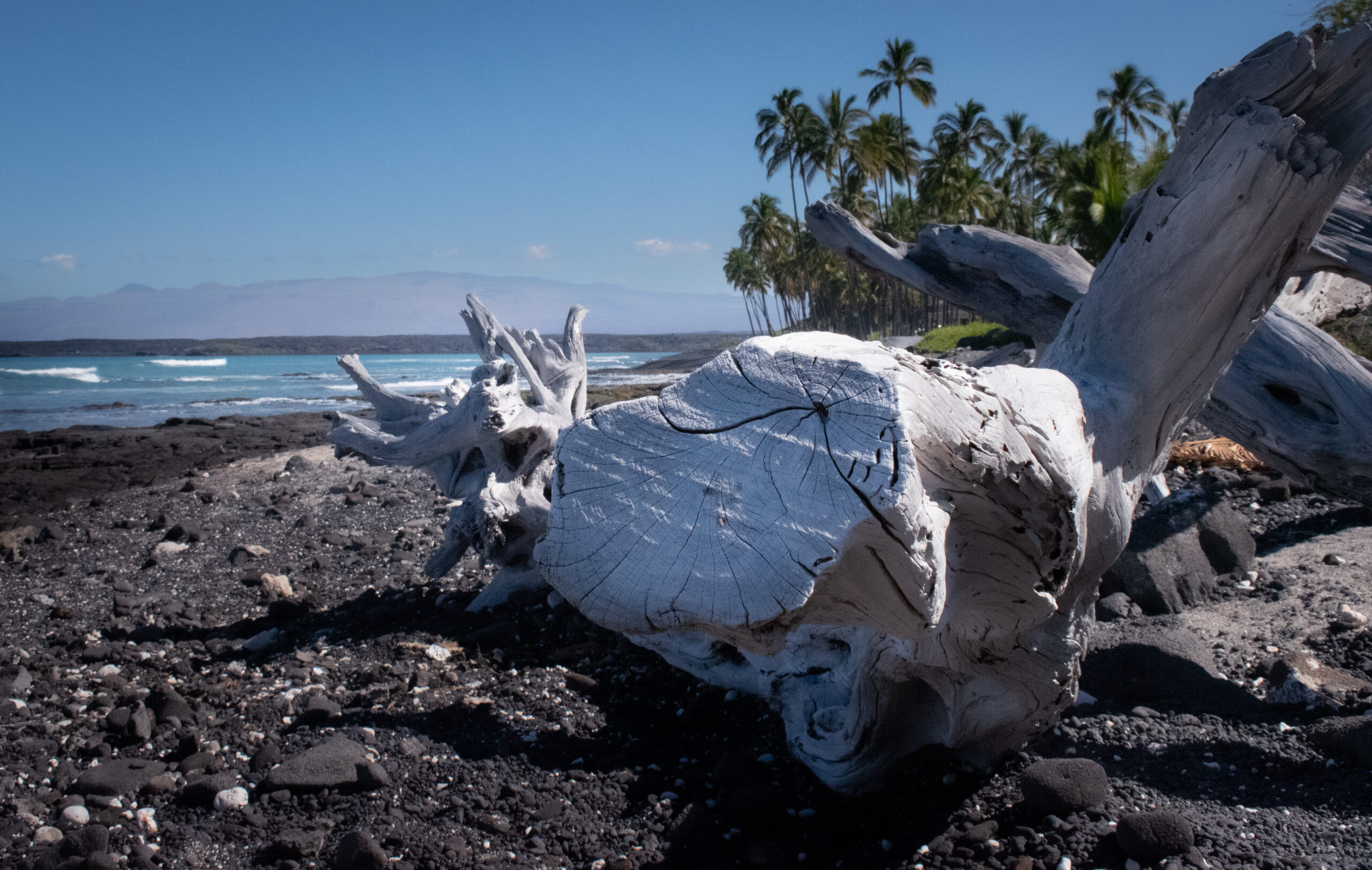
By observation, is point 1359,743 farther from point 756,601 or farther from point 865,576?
point 756,601

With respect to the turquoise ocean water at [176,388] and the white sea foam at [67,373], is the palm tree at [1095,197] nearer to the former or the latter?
the turquoise ocean water at [176,388]

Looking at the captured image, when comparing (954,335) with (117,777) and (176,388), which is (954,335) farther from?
(176,388)

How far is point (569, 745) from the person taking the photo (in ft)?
10.1

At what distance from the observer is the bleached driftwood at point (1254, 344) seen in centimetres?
378

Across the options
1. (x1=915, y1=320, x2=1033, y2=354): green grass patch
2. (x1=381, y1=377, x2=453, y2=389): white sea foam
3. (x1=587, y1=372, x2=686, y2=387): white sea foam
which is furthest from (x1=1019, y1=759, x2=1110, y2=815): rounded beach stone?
(x1=381, y1=377, x2=453, y2=389): white sea foam

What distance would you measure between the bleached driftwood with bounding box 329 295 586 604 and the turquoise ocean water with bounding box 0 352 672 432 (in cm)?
296


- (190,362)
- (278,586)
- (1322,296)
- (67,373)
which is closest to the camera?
(278,586)

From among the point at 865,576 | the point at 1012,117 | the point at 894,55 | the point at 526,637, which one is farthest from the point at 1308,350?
the point at 1012,117

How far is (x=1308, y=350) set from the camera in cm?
392

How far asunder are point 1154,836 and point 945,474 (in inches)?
52.3

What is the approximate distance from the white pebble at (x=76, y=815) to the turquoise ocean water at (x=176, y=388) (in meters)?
6.30

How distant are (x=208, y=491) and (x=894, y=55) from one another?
41525mm

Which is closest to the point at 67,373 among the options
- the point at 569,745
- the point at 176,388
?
the point at 176,388

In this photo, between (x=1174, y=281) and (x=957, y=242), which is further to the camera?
(x=957, y=242)
